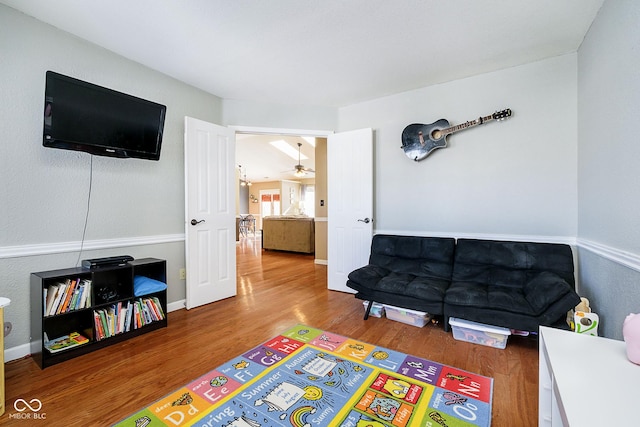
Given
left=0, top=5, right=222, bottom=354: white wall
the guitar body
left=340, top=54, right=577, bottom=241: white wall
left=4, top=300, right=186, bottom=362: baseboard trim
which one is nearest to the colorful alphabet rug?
left=4, top=300, right=186, bottom=362: baseboard trim

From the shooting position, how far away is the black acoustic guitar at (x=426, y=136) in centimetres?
297

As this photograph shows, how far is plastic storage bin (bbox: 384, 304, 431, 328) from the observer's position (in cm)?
252

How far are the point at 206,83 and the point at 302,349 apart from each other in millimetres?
2856

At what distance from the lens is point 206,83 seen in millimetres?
3068

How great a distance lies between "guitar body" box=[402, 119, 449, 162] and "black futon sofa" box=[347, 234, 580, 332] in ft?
3.17

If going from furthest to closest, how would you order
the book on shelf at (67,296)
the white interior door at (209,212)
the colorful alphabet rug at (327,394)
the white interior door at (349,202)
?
the white interior door at (349,202)
the white interior door at (209,212)
the book on shelf at (67,296)
the colorful alphabet rug at (327,394)

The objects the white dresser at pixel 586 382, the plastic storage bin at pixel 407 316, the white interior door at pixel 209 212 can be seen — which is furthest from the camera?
the white interior door at pixel 209 212

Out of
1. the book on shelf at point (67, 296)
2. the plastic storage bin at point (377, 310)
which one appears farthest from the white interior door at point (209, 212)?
the plastic storage bin at point (377, 310)

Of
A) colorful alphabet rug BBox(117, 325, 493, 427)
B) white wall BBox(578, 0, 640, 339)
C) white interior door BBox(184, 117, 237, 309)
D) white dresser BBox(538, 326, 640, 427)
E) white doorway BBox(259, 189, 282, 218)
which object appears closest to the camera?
white dresser BBox(538, 326, 640, 427)

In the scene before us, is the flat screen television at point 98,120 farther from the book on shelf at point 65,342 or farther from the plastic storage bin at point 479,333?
the plastic storage bin at point 479,333

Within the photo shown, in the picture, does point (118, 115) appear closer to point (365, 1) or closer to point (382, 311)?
point (365, 1)

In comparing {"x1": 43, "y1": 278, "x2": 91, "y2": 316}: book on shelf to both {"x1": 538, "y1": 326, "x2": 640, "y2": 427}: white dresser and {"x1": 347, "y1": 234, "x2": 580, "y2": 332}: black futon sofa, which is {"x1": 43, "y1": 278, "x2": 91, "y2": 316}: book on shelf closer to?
{"x1": 347, "y1": 234, "x2": 580, "y2": 332}: black futon sofa

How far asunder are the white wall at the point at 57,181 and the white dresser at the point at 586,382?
3.03 m

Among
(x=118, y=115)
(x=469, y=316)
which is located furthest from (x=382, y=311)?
(x=118, y=115)
